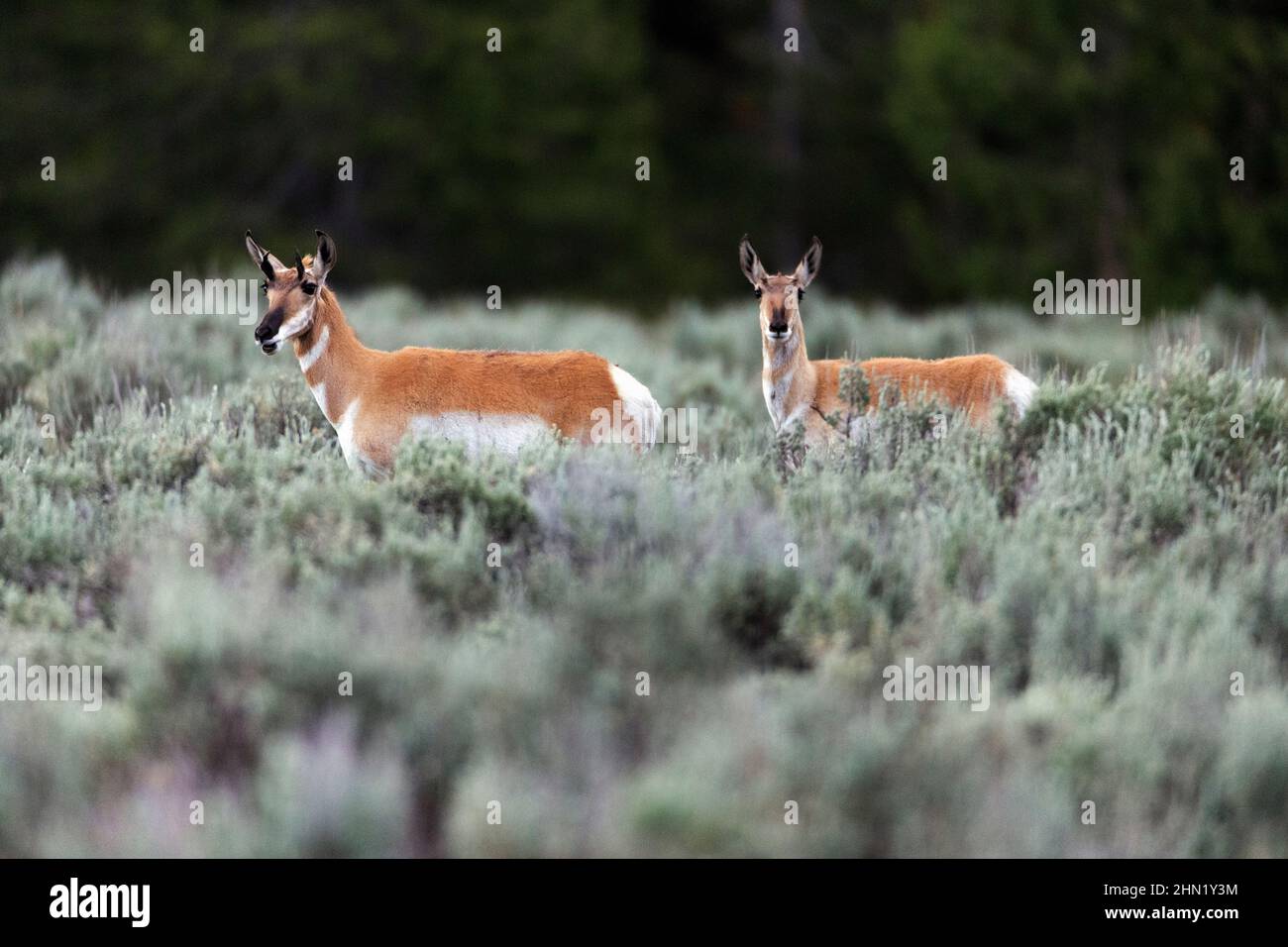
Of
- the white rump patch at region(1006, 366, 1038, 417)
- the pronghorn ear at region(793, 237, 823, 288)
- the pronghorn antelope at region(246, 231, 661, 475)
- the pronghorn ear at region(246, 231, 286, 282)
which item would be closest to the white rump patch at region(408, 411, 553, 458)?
the pronghorn antelope at region(246, 231, 661, 475)

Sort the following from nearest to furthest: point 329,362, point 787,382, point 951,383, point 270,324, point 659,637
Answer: point 659,637 → point 270,324 → point 329,362 → point 951,383 → point 787,382

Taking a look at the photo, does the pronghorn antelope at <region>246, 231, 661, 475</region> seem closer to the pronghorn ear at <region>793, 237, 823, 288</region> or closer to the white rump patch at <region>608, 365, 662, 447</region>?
the white rump patch at <region>608, 365, 662, 447</region>

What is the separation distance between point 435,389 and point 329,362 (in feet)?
1.70

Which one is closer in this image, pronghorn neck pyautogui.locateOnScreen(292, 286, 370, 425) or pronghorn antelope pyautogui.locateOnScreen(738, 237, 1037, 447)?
pronghorn neck pyautogui.locateOnScreen(292, 286, 370, 425)

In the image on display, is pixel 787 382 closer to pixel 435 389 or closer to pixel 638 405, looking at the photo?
pixel 638 405

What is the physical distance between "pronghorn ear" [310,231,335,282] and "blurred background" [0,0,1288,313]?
14875 mm

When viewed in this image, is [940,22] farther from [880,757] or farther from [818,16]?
[880,757]

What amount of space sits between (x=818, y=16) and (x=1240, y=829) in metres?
25.0

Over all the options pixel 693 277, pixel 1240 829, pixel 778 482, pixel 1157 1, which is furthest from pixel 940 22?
pixel 1240 829

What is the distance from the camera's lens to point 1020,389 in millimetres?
8453

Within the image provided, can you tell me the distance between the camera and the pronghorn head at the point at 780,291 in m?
8.33

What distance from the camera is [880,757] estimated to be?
189 inches

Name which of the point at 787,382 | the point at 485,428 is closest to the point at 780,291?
the point at 787,382

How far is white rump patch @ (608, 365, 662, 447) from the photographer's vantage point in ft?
24.9
